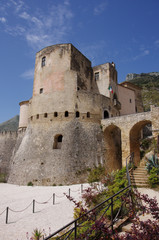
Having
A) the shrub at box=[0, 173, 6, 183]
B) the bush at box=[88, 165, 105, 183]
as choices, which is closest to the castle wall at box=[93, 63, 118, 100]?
the bush at box=[88, 165, 105, 183]

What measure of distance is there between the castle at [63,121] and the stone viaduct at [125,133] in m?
0.52

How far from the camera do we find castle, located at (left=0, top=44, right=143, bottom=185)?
1598cm

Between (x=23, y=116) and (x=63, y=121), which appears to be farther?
(x=23, y=116)

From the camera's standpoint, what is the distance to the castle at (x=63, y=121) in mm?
Result: 15984

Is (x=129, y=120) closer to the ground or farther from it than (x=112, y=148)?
farther from it

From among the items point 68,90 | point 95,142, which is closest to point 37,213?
point 95,142

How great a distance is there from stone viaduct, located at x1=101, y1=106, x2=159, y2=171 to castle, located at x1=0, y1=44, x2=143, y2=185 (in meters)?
0.52

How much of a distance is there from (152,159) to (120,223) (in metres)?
5.92

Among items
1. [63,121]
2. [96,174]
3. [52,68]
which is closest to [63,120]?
[63,121]

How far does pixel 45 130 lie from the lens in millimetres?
18094

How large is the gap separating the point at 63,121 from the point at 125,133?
6546 mm

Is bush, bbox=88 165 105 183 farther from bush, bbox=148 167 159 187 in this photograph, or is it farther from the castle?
bush, bbox=148 167 159 187

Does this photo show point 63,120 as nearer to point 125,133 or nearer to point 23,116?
point 125,133

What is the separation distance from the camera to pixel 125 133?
1642cm
